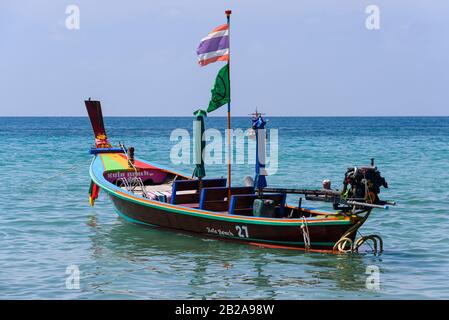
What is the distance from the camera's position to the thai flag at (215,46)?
858 inches

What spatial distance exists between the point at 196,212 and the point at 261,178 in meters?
2.18

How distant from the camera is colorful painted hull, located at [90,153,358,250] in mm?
18812

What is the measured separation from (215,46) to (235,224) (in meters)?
5.44

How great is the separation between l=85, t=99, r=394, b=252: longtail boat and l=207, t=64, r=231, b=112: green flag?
1.99 m

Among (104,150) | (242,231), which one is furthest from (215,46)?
(104,150)

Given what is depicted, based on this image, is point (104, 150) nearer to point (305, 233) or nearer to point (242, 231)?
point (242, 231)

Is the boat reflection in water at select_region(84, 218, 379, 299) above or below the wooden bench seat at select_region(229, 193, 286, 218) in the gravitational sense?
below

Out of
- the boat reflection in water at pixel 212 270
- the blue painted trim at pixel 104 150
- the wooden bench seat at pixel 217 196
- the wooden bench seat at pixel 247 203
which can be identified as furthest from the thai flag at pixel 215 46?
the blue painted trim at pixel 104 150

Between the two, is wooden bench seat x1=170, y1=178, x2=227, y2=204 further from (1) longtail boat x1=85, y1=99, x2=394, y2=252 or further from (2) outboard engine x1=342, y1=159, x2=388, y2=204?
(2) outboard engine x1=342, y1=159, x2=388, y2=204

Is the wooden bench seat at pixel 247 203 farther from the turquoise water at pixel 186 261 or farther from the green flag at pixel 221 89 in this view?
the green flag at pixel 221 89

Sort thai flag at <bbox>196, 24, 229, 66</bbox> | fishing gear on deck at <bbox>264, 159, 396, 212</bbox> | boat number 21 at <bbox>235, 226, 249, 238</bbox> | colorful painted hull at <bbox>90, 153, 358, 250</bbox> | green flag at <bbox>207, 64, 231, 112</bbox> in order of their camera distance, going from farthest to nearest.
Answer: thai flag at <bbox>196, 24, 229, 66</bbox>, green flag at <bbox>207, 64, 231, 112</bbox>, boat number 21 at <bbox>235, 226, 249, 238</bbox>, colorful painted hull at <bbox>90, 153, 358, 250</bbox>, fishing gear on deck at <bbox>264, 159, 396, 212</bbox>

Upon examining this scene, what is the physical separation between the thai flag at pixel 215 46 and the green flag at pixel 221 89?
17.0 inches

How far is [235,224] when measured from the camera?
2003cm

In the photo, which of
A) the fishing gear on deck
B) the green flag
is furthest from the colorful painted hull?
the green flag
